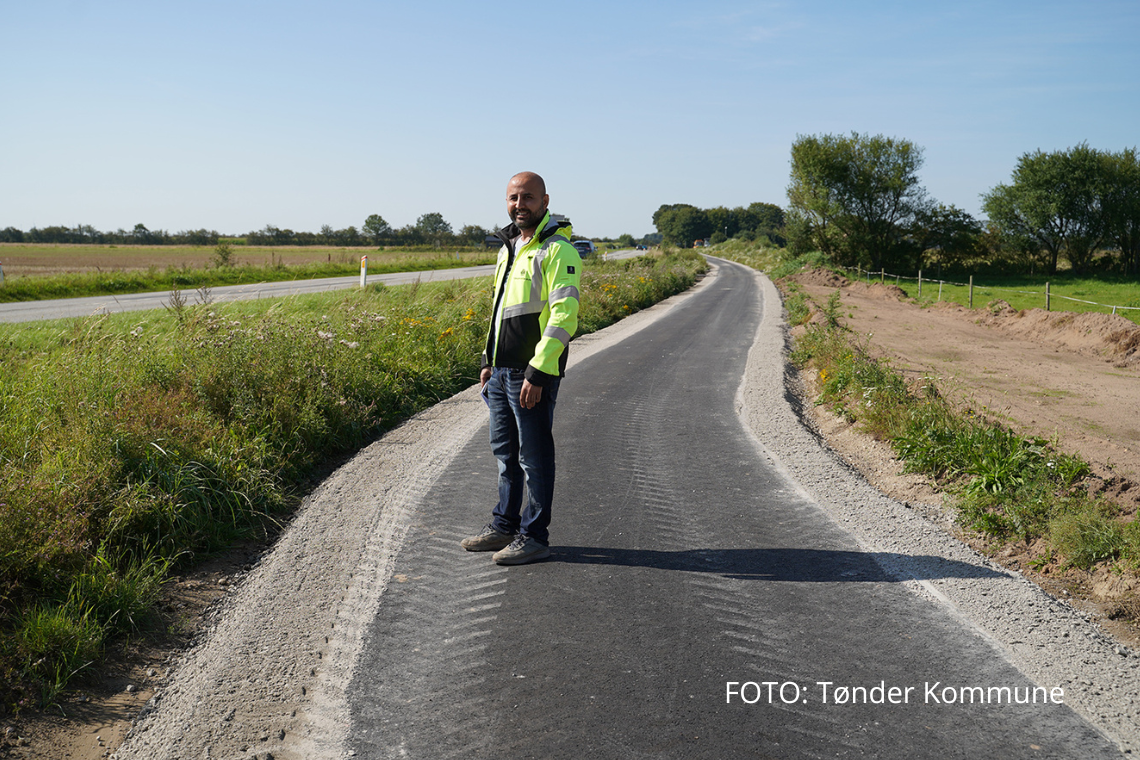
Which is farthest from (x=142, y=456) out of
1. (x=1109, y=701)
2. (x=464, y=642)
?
(x=1109, y=701)

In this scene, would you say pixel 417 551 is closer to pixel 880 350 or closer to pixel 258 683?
pixel 258 683

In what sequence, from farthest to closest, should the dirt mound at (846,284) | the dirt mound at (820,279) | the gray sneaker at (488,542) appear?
the dirt mound at (820,279), the dirt mound at (846,284), the gray sneaker at (488,542)

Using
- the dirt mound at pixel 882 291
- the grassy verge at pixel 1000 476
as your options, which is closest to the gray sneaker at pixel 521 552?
the grassy verge at pixel 1000 476

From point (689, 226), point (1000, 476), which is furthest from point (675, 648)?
point (689, 226)

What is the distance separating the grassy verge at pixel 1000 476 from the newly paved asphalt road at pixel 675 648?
2.31 ft

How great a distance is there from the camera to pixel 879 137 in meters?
56.4

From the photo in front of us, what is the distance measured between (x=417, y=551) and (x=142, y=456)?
2009mm

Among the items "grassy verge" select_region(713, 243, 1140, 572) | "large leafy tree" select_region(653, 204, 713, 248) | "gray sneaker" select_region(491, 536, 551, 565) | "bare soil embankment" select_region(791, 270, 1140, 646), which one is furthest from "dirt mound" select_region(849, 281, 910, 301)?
"large leafy tree" select_region(653, 204, 713, 248)

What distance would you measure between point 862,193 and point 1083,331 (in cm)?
4376

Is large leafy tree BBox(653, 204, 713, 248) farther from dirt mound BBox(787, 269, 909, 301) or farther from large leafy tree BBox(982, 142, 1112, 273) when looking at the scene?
dirt mound BBox(787, 269, 909, 301)

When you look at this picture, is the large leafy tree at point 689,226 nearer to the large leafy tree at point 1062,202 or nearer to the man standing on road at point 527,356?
the large leafy tree at point 1062,202

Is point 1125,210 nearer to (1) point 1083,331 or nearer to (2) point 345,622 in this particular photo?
(1) point 1083,331

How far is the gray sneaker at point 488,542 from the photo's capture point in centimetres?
432

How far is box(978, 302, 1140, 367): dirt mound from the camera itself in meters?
14.9
